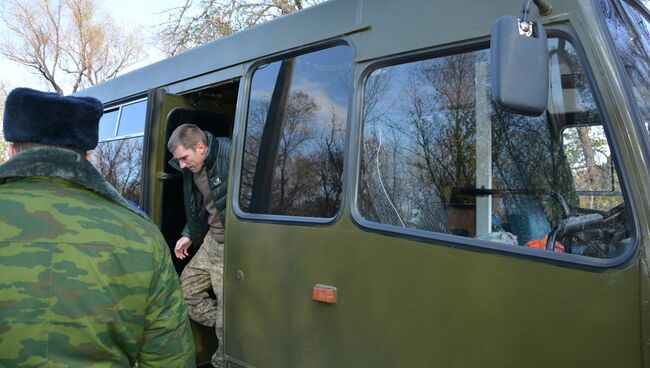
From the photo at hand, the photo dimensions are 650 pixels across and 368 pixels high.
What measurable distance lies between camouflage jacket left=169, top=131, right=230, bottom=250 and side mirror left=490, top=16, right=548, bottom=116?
2.23 m

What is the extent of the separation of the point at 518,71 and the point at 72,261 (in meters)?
1.53

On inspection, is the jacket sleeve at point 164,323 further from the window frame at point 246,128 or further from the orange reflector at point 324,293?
the window frame at point 246,128

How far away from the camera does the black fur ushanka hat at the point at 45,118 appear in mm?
1676

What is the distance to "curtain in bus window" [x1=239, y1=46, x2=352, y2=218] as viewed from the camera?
110 inches

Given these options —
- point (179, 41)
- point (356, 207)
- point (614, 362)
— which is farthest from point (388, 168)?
point (179, 41)

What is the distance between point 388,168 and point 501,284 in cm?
78

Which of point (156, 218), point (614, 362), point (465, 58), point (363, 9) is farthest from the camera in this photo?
point (156, 218)

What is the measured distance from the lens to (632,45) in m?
2.25

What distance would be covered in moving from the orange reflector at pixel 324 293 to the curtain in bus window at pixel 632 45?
150 cm

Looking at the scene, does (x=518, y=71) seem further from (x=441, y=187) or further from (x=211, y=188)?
(x=211, y=188)

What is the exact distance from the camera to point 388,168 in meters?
2.59

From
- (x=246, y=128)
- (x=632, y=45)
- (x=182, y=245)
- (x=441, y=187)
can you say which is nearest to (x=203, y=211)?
(x=182, y=245)

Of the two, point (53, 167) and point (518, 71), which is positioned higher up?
point (518, 71)

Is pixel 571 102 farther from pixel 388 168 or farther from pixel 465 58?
pixel 388 168
